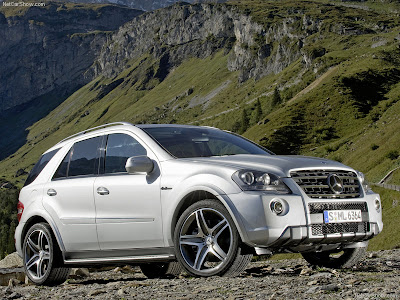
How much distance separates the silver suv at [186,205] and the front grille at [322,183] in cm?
2

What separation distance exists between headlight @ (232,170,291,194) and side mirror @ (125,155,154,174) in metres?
1.26

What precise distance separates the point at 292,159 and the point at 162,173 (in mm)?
1714

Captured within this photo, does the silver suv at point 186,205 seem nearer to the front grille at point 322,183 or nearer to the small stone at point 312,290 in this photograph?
the front grille at point 322,183

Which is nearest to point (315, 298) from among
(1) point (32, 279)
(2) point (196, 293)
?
(2) point (196, 293)

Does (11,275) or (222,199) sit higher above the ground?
(222,199)

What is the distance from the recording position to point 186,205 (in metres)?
7.07

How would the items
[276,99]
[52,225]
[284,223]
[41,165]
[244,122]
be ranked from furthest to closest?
[244,122] → [276,99] → [41,165] → [52,225] → [284,223]

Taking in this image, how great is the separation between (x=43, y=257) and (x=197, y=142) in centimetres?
311

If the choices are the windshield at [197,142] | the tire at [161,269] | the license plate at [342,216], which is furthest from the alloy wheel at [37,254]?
the license plate at [342,216]

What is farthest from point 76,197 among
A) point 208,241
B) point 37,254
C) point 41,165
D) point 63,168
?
point 208,241

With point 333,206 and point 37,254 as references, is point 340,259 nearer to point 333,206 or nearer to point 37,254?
point 333,206

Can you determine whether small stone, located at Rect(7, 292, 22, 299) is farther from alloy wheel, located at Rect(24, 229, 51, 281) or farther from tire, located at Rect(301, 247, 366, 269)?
tire, located at Rect(301, 247, 366, 269)

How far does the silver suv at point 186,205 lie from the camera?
6.37 metres

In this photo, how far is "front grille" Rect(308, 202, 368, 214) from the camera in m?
6.43
